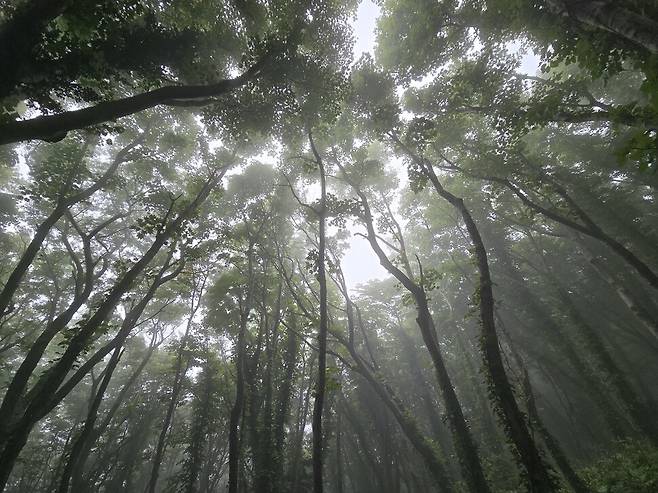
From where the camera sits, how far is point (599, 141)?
55.9 feet

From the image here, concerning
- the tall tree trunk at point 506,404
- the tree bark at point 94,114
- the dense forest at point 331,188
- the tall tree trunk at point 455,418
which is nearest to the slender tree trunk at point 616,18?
the dense forest at point 331,188

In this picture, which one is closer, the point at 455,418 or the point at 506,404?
the point at 506,404

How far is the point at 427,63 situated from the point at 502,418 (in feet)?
31.4

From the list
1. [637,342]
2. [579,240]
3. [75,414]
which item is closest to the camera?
[579,240]

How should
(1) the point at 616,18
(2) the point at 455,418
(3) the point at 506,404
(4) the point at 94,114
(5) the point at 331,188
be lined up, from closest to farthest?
(1) the point at 616,18 < (3) the point at 506,404 < (4) the point at 94,114 < (2) the point at 455,418 < (5) the point at 331,188

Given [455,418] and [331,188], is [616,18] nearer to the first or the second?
[455,418]

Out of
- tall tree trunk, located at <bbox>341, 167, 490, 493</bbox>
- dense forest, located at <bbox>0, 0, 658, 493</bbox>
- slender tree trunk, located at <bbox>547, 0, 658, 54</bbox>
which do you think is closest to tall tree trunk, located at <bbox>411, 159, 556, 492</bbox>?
dense forest, located at <bbox>0, 0, 658, 493</bbox>

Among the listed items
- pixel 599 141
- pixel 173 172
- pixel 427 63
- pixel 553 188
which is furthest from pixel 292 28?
pixel 599 141

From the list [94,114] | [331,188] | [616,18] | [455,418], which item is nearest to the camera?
[616,18]

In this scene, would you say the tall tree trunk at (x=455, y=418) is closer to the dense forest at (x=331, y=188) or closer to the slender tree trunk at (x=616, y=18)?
the dense forest at (x=331, y=188)

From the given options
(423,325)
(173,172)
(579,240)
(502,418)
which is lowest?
(502,418)

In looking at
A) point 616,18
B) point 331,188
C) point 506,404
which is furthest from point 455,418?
point 331,188

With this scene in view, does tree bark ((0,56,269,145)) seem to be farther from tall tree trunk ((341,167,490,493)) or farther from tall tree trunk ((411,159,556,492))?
tall tree trunk ((411,159,556,492))

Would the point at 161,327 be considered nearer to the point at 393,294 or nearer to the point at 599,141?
the point at 393,294
